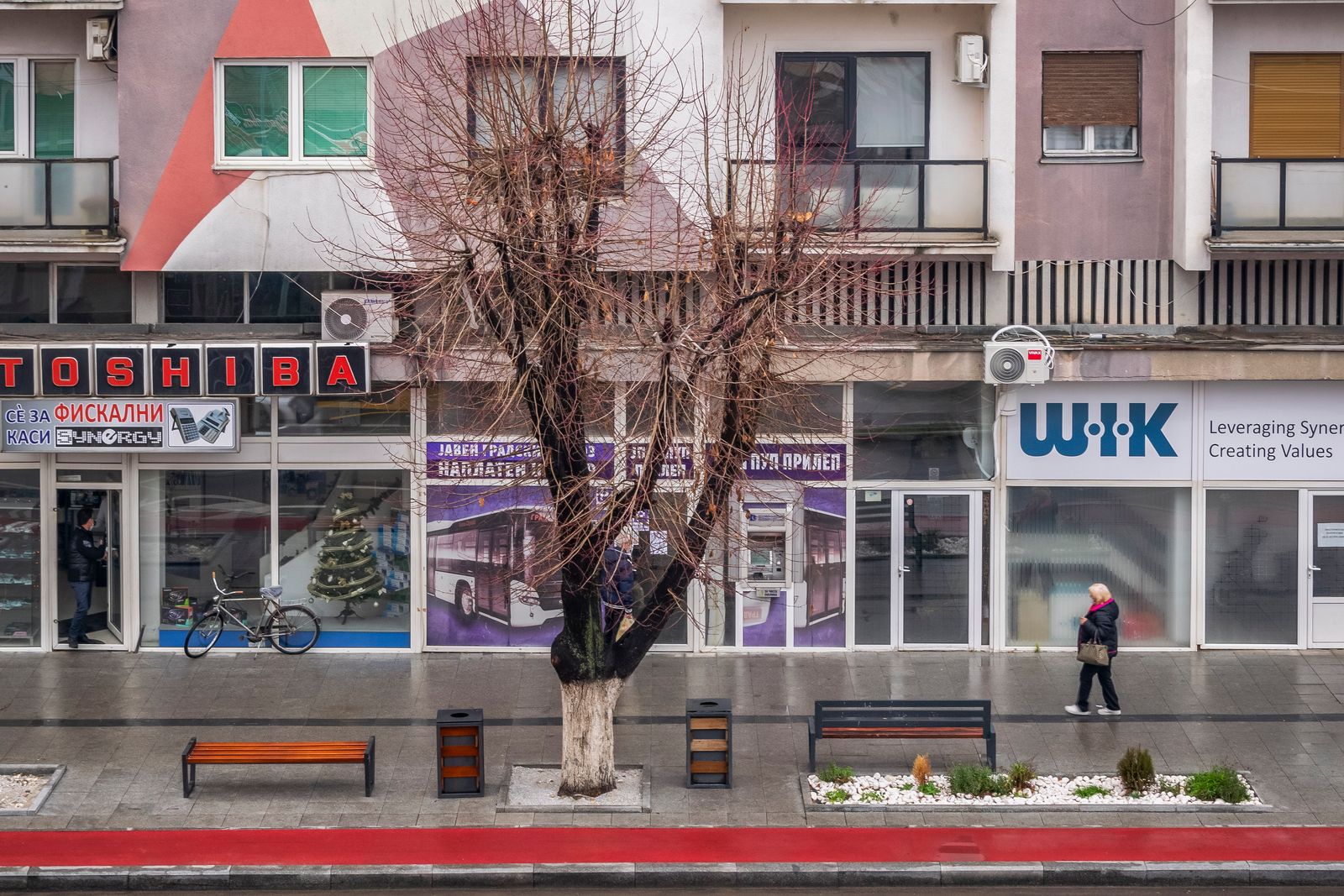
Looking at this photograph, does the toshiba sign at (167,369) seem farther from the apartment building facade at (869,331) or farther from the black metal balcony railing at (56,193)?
the black metal balcony railing at (56,193)

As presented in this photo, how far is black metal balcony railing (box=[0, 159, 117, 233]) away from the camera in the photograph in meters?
18.7

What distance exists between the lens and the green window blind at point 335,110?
18578 millimetres

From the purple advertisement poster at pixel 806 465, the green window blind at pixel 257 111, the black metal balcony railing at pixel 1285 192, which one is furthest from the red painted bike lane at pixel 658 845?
the green window blind at pixel 257 111

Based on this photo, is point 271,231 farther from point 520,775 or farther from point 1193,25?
point 1193,25

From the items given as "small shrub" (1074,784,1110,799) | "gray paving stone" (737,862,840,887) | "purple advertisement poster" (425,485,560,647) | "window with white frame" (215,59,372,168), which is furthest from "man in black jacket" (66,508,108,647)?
"small shrub" (1074,784,1110,799)

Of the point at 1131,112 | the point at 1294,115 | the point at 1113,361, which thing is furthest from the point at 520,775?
the point at 1294,115

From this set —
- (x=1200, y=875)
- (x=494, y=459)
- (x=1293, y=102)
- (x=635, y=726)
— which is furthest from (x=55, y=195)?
(x=1293, y=102)

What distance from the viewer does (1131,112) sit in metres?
19.1

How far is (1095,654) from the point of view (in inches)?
654

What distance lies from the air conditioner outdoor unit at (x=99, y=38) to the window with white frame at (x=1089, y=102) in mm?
10557

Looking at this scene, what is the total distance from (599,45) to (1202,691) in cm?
951

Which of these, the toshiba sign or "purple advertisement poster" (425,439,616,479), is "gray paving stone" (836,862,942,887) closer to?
"purple advertisement poster" (425,439,616,479)

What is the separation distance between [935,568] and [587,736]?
6.44 metres

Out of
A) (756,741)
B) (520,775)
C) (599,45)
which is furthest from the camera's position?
(599,45)
